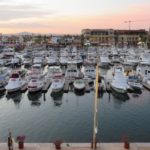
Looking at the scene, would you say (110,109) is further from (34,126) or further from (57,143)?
(57,143)

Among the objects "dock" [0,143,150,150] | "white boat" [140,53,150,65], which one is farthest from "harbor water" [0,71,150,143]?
A: "white boat" [140,53,150,65]

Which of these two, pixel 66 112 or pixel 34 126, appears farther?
pixel 66 112

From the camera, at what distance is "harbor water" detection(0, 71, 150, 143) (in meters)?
38.5

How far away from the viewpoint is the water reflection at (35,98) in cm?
5497

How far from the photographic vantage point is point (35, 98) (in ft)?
191

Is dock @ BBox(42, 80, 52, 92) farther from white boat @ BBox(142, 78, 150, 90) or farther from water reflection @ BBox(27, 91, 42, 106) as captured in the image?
white boat @ BBox(142, 78, 150, 90)

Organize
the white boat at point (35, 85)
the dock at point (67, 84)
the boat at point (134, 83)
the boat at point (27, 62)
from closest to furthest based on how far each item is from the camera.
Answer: the white boat at point (35, 85)
the boat at point (134, 83)
the dock at point (67, 84)
the boat at point (27, 62)

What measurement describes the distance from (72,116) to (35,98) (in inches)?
536

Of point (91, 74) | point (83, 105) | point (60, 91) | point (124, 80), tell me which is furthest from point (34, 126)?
point (91, 74)

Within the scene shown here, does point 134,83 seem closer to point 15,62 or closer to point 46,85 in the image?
point 46,85

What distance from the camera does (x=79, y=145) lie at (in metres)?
28.9

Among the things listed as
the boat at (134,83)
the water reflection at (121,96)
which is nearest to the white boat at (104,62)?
the boat at (134,83)

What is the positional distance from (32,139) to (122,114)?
49.7 feet

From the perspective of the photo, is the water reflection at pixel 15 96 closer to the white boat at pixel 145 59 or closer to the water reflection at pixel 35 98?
the water reflection at pixel 35 98
